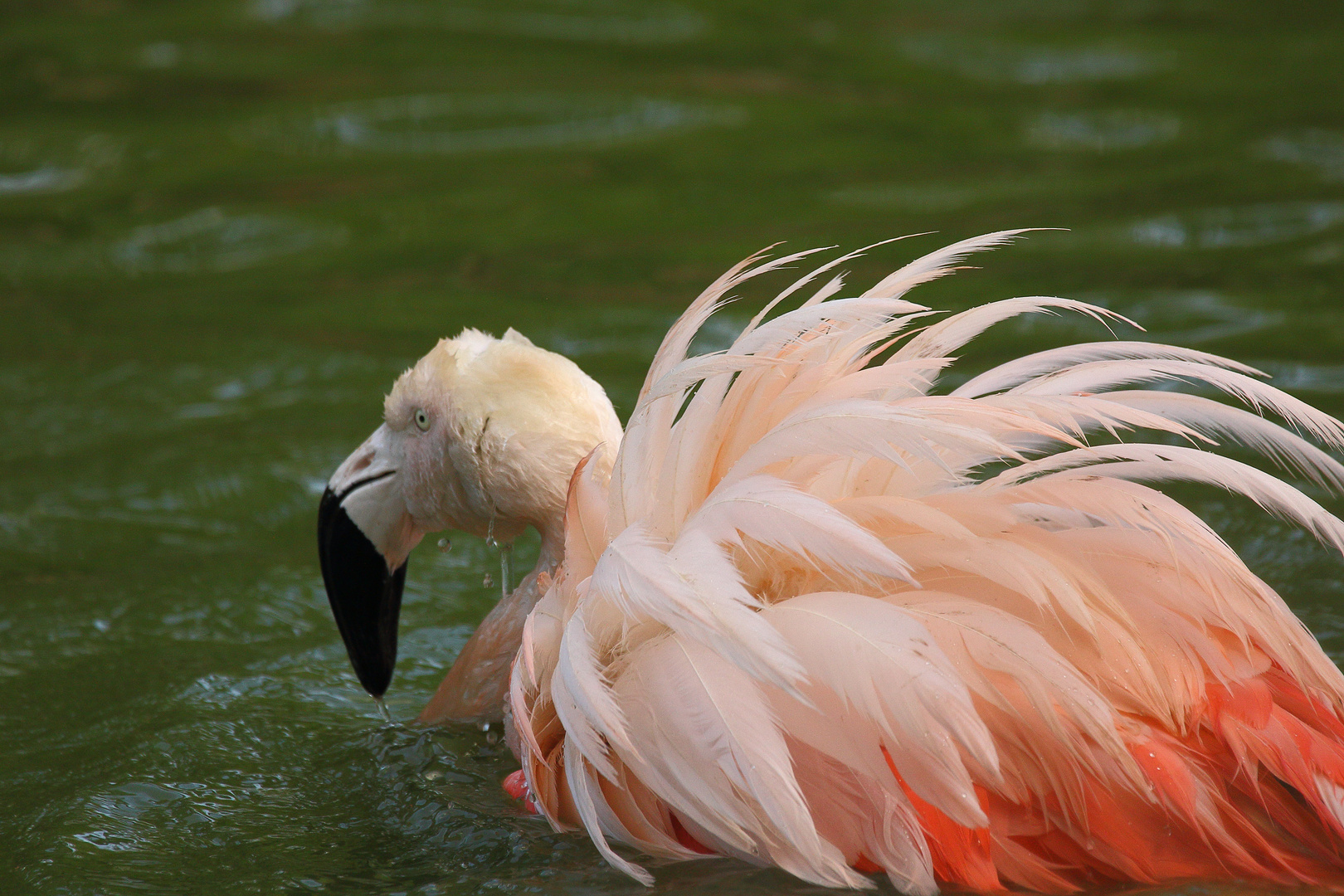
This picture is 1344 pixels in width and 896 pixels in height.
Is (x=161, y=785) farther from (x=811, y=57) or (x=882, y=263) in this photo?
(x=811, y=57)

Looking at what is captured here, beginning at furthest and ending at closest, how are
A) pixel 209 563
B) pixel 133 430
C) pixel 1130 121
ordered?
1. pixel 1130 121
2. pixel 133 430
3. pixel 209 563

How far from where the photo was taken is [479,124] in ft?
26.6

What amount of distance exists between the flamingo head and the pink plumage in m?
0.58

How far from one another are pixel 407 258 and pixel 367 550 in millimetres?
3329

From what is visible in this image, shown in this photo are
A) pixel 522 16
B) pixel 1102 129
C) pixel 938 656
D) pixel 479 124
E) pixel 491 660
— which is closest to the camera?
pixel 938 656

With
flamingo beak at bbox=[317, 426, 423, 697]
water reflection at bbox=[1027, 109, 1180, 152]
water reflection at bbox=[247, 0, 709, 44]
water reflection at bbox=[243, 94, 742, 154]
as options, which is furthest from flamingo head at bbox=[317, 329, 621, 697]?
water reflection at bbox=[247, 0, 709, 44]

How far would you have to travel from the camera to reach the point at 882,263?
6.28 m

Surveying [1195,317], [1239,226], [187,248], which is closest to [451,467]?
[1195,317]

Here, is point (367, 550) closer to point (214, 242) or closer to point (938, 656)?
point (938, 656)

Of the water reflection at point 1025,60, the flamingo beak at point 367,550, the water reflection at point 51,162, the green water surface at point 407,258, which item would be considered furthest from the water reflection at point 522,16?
the flamingo beak at point 367,550

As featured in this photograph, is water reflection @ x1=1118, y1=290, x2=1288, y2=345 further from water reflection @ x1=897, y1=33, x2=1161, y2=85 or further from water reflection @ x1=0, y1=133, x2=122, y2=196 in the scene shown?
water reflection @ x1=0, y1=133, x2=122, y2=196

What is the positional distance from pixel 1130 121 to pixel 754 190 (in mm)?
2094

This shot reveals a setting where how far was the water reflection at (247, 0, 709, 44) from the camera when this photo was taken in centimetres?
932

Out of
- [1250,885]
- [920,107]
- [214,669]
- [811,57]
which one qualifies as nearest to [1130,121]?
[920,107]
